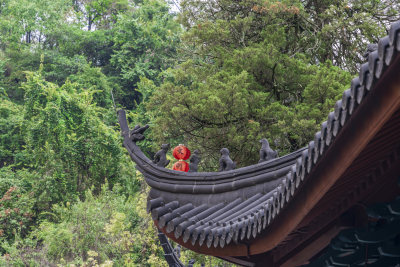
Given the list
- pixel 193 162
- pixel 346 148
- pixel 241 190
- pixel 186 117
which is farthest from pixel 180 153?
pixel 186 117

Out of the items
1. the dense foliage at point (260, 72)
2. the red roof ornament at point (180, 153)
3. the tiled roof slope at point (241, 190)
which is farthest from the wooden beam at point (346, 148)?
the dense foliage at point (260, 72)

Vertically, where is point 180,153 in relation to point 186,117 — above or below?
below

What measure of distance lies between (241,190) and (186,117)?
5.04 m

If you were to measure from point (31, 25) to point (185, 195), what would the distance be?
18.4 meters

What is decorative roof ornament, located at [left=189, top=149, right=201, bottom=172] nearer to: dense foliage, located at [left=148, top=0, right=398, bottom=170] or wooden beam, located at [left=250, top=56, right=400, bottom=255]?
wooden beam, located at [left=250, top=56, right=400, bottom=255]

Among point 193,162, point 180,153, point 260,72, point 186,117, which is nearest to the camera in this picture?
point 193,162

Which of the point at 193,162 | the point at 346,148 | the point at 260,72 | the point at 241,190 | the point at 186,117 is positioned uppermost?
the point at 260,72

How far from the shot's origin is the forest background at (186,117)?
8570 millimetres

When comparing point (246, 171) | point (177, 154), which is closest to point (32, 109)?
point (177, 154)

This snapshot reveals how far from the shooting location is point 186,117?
8.67 meters

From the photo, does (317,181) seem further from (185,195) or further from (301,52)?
(301,52)

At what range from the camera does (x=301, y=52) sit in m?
10.2

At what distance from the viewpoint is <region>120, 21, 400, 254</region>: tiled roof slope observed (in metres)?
1.91

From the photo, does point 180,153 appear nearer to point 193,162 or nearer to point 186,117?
point 193,162
